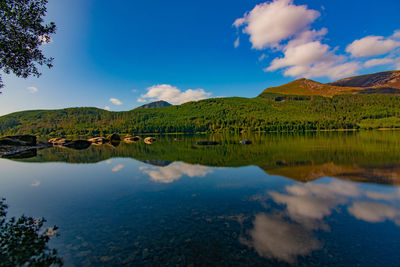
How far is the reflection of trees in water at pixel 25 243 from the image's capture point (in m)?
7.96

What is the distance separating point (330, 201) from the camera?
13.7m

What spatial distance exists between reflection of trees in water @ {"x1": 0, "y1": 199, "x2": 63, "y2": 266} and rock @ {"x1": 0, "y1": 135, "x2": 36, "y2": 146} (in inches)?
2215

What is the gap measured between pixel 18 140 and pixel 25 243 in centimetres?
6642

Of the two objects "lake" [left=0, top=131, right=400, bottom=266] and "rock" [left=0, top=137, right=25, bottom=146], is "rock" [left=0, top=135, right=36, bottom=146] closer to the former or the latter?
"rock" [left=0, top=137, right=25, bottom=146]

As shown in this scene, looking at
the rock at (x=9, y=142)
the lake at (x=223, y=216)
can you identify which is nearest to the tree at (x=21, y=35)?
the lake at (x=223, y=216)

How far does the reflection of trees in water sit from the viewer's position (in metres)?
7.96

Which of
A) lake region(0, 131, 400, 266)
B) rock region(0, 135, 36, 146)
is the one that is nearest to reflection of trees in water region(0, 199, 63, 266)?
lake region(0, 131, 400, 266)

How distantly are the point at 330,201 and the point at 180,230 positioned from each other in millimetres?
10466

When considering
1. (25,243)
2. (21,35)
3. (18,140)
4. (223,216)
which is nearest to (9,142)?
(18,140)

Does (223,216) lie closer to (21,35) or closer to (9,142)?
(21,35)

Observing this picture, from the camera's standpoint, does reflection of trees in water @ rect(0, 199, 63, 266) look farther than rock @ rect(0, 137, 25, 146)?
No

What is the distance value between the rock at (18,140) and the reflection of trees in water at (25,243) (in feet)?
185

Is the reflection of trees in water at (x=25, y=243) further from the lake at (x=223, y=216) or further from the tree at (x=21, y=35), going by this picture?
the tree at (x=21, y=35)

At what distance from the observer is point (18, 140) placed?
191ft
